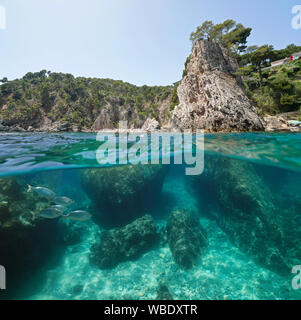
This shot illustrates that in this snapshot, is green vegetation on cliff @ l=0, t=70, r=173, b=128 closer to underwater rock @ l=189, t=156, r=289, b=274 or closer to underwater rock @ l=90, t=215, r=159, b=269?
underwater rock @ l=189, t=156, r=289, b=274

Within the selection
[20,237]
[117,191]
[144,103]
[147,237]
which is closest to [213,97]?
[117,191]

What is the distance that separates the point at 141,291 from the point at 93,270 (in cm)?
260

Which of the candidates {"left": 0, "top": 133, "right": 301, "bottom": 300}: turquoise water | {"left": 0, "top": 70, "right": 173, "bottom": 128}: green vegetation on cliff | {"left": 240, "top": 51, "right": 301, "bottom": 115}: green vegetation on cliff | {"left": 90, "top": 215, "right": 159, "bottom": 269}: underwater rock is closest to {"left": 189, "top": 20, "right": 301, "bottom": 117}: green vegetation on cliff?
{"left": 240, "top": 51, "right": 301, "bottom": 115}: green vegetation on cliff

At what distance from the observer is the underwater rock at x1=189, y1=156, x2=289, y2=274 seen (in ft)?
24.7

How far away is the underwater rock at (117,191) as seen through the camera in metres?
10.5

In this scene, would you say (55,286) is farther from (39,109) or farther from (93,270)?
(39,109)

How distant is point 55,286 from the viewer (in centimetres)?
634

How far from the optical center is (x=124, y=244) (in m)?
7.97

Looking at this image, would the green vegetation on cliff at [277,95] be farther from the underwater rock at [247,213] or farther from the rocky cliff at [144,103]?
the underwater rock at [247,213]

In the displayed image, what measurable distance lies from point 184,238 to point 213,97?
58.2 feet

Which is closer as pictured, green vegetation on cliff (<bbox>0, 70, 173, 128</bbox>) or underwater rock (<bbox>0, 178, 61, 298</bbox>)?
underwater rock (<bbox>0, 178, 61, 298</bbox>)

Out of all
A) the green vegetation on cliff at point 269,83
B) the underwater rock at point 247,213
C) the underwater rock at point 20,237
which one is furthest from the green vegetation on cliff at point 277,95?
the underwater rock at point 20,237

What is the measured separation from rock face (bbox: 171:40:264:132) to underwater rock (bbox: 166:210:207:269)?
1278 cm

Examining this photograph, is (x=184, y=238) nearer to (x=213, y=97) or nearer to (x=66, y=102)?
(x=213, y=97)
